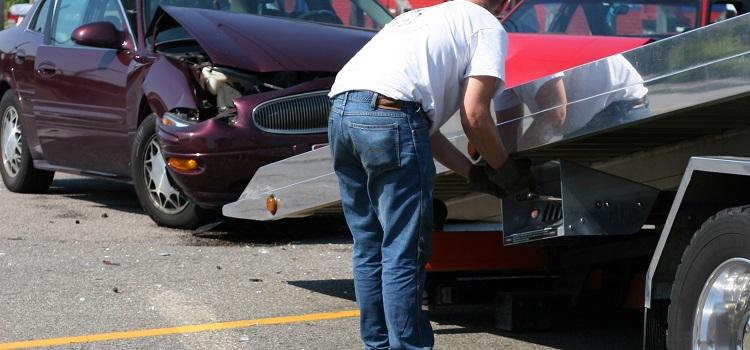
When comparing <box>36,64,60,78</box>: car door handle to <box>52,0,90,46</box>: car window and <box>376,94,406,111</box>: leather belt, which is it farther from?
<box>376,94,406,111</box>: leather belt

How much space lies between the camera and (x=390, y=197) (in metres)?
4.41

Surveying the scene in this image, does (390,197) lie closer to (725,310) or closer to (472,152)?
(472,152)

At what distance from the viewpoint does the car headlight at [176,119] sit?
8211mm

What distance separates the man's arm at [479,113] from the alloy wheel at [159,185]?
455 centimetres

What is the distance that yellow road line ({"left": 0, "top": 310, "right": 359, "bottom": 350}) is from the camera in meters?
5.59

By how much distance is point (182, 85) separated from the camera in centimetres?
835

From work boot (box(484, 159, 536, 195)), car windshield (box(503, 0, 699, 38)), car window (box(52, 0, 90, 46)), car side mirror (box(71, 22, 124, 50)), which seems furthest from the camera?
car window (box(52, 0, 90, 46))

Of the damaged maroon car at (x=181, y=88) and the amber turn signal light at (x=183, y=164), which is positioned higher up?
the damaged maroon car at (x=181, y=88)

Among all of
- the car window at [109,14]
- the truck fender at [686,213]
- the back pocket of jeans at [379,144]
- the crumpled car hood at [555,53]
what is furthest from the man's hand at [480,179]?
the car window at [109,14]

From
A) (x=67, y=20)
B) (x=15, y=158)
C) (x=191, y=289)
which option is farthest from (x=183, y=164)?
(x=15, y=158)

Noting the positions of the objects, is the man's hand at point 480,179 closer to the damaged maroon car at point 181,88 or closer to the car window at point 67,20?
the damaged maroon car at point 181,88

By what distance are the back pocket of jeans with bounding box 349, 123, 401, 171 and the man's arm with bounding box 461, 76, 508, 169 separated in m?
0.24

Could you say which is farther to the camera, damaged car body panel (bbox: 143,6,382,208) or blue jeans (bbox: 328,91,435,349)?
damaged car body panel (bbox: 143,6,382,208)

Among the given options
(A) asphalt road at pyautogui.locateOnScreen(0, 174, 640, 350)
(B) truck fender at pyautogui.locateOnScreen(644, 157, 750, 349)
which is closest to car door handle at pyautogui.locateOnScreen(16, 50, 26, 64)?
(A) asphalt road at pyautogui.locateOnScreen(0, 174, 640, 350)
